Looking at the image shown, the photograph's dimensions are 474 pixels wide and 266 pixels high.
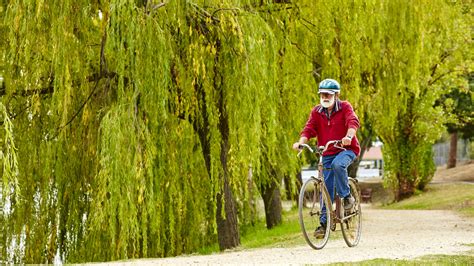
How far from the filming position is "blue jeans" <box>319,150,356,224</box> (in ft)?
28.4

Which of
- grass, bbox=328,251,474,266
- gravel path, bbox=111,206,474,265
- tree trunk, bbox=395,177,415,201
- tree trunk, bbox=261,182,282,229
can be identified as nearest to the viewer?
grass, bbox=328,251,474,266

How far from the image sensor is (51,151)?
11.4 meters

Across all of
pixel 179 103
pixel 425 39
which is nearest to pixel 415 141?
pixel 425 39

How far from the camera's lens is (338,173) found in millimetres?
8727

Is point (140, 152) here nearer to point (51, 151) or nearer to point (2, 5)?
point (51, 151)

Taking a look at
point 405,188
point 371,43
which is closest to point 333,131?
point 371,43

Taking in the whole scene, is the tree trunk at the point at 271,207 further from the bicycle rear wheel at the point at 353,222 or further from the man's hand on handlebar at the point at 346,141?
the man's hand on handlebar at the point at 346,141

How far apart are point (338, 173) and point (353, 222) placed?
113cm

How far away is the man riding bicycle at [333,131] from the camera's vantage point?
28.5ft

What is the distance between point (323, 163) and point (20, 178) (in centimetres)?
495

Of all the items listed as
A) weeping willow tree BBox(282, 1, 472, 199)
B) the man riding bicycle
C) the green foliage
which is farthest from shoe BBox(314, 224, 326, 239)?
weeping willow tree BBox(282, 1, 472, 199)

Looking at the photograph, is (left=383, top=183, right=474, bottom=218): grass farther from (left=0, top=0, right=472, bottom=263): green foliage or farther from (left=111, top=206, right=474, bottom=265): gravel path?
(left=111, top=206, right=474, bottom=265): gravel path

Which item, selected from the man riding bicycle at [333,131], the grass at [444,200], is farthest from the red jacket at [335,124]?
the grass at [444,200]

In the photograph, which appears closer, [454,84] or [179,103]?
[179,103]
